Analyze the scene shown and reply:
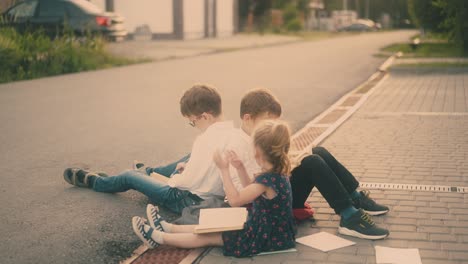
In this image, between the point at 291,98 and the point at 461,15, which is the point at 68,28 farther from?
the point at 461,15

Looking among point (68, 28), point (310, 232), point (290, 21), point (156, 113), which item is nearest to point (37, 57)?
point (68, 28)

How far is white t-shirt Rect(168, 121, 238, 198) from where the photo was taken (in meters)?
4.71

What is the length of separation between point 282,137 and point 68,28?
55.4 ft

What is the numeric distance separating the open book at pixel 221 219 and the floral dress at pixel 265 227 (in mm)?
59

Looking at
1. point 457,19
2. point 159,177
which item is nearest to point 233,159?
point 159,177

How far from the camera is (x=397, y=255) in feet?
13.6

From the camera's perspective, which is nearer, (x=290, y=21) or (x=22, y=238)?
(x=22, y=238)

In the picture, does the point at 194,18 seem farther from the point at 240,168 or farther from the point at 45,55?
the point at 240,168

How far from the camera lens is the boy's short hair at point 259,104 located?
4.62m

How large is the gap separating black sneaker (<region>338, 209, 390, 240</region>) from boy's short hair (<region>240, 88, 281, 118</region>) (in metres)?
0.90

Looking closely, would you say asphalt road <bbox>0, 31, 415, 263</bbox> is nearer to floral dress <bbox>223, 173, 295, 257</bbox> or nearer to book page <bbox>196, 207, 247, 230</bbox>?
book page <bbox>196, 207, 247, 230</bbox>

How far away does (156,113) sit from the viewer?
10508mm

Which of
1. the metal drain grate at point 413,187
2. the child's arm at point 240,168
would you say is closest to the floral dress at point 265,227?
the child's arm at point 240,168

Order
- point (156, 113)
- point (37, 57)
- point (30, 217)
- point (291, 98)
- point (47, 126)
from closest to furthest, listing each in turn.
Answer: point (30, 217) < point (47, 126) < point (156, 113) < point (291, 98) < point (37, 57)
